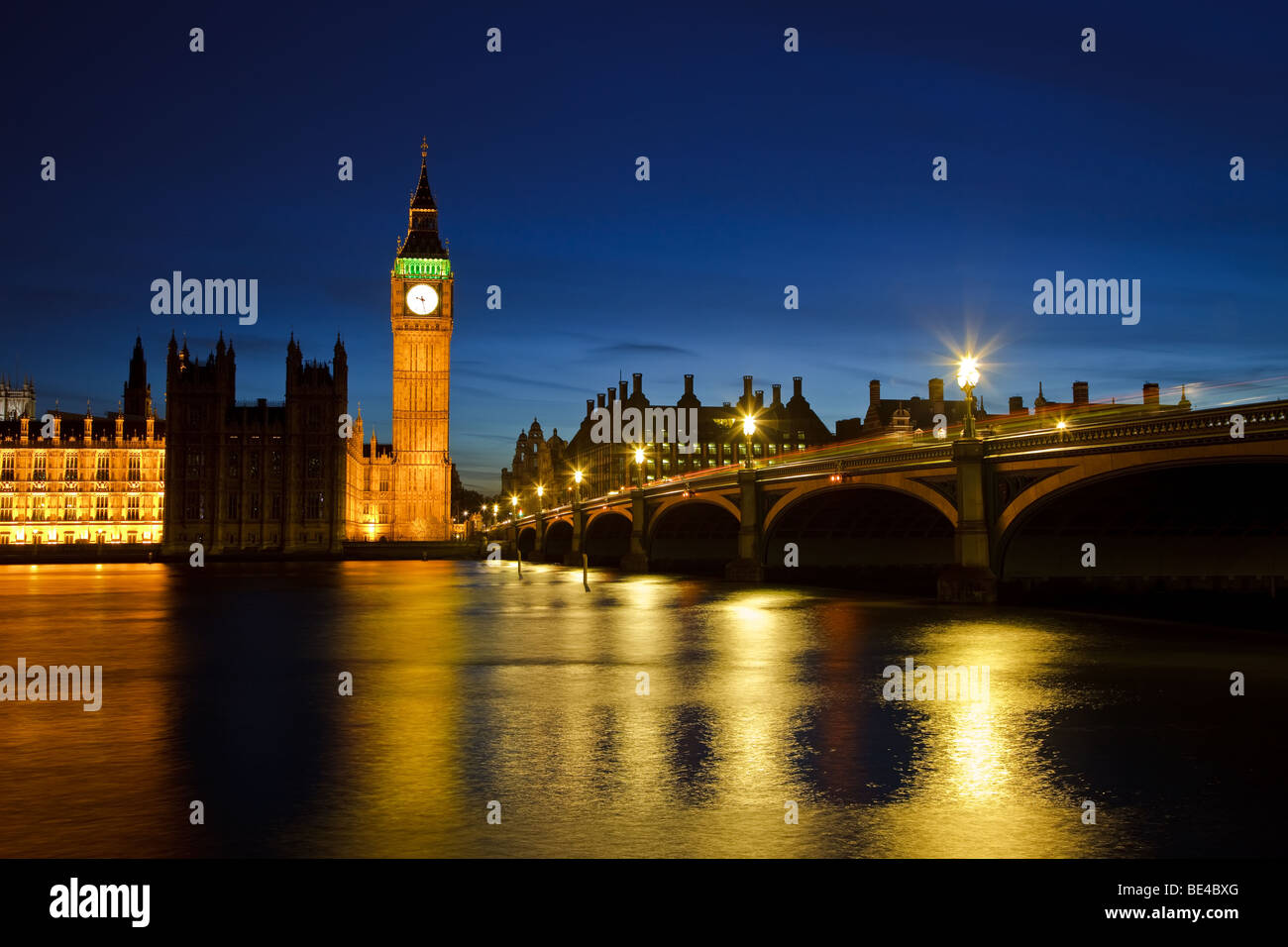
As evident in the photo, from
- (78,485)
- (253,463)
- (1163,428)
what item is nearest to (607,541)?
(253,463)

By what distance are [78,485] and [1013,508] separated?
445 feet

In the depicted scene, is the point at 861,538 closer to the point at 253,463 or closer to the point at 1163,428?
the point at 1163,428

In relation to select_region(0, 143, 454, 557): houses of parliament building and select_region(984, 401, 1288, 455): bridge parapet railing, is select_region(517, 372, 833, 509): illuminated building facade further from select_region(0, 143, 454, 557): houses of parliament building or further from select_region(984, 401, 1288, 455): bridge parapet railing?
select_region(984, 401, 1288, 455): bridge parapet railing

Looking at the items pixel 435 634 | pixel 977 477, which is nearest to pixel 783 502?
pixel 977 477

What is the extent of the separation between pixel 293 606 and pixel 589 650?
17907mm

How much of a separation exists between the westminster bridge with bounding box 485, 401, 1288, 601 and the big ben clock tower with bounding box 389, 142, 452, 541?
77.8 metres

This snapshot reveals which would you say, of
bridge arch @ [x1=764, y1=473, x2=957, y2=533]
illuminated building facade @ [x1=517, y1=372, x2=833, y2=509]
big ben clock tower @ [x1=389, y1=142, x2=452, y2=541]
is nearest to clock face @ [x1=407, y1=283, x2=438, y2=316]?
big ben clock tower @ [x1=389, y1=142, x2=452, y2=541]

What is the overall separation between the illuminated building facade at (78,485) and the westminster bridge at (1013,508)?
8504cm

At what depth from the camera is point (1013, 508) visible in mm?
34281

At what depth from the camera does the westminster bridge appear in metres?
29.7

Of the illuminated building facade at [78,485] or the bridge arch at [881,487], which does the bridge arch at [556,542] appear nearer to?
the illuminated building facade at [78,485]

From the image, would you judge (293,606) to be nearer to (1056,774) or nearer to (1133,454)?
(1133,454)

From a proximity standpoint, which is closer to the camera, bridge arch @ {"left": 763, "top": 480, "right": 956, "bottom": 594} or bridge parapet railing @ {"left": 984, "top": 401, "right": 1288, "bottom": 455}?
bridge parapet railing @ {"left": 984, "top": 401, "right": 1288, "bottom": 455}

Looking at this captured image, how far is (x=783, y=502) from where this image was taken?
165ft
